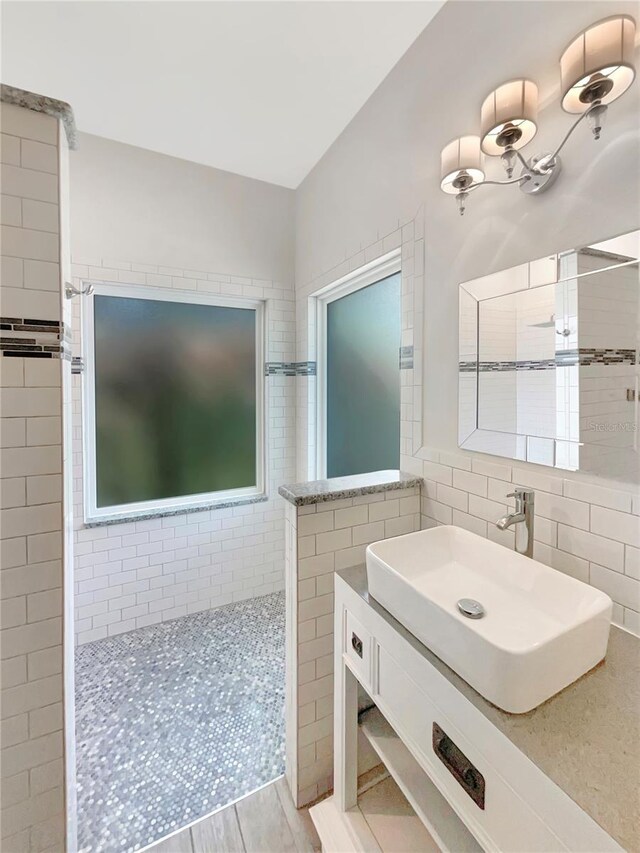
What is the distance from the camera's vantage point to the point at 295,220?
8.82 ft

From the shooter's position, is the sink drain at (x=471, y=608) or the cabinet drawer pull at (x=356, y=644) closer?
the sink drain at (x=471, y=608)

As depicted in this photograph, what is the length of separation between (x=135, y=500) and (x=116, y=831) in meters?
1.53

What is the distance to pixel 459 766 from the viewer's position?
75 centimetres

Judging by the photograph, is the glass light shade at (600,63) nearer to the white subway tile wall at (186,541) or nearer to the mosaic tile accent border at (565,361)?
the mosaic tile accent border at (565,361)

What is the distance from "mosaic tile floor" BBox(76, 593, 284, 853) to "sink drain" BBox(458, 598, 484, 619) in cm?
116

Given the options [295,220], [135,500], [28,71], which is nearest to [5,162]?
[28,71]

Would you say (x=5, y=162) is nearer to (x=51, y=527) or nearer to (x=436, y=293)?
(x=51, y=527)

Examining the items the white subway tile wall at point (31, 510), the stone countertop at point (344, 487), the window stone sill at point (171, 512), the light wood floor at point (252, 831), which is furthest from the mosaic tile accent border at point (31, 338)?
the light wood floor at point (252, 831)

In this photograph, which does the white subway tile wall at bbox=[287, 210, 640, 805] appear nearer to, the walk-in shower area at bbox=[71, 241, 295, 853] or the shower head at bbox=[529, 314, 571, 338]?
the shower head at bbox=[529, 314, 571, 338]

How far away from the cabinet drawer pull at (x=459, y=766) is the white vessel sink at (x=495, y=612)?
152 millimetres

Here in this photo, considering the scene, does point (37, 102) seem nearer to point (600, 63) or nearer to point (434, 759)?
point (600, 63)

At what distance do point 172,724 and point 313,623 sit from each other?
0.95m

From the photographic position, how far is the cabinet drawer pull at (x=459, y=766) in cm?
71

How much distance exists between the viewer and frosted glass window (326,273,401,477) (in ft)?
6.40
